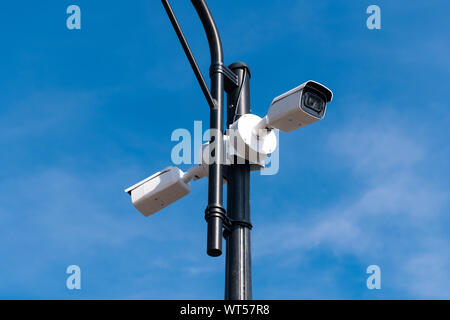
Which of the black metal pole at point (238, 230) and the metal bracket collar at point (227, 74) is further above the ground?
the metal bracket collar at point (227, 74)

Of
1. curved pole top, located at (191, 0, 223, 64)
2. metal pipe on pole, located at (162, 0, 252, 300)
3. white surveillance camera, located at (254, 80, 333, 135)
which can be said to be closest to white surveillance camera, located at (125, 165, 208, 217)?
metal pipe on pole, located at (162, 0, 252, 300)

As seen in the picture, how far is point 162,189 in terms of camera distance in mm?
6402

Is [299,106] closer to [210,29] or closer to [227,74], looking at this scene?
[227,74]

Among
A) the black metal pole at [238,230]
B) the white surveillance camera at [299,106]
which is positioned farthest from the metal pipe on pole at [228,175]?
the white surveillance camera at [299,106]

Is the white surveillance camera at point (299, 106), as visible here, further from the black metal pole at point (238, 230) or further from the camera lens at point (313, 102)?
the black metal pole at point (238, 230)

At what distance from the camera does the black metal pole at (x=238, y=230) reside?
560cm

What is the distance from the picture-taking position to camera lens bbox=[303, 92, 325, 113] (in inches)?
231

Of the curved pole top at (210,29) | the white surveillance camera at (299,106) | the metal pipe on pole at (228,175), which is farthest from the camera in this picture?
the curved pole top at (210,29)

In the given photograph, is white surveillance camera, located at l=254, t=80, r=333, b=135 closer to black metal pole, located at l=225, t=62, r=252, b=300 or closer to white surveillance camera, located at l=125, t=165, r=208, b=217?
black metal pole, located at l=225, t=62, r=252, b=300

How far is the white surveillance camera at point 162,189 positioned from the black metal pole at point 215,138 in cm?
53

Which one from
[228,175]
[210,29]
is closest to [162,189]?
[228,175]

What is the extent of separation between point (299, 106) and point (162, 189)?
1.39 meters
